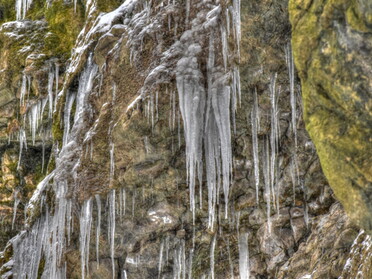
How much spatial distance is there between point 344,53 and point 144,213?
4195 millimetres

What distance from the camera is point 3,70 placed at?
8.52 m

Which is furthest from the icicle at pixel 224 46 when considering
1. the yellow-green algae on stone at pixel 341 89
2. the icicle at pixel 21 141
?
the icicle at pixel 21 141

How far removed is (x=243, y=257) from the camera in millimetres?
6230

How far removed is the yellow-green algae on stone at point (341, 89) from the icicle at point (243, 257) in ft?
11.1

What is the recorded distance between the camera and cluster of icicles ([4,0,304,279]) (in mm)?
5410

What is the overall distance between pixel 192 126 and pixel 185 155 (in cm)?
66

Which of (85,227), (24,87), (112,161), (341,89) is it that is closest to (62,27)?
(24,87)

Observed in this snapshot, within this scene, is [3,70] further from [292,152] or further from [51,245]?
[292,152]

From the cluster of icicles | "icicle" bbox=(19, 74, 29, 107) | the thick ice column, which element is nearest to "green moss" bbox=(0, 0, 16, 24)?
"icicle" bbox=(19, 74, 29, 107)

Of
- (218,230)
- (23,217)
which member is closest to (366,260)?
(218,230)

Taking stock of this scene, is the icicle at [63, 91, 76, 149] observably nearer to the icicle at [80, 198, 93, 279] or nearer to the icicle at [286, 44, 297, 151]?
the icicle at [80, 198, 93, 279]

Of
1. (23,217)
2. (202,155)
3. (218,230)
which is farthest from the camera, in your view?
(23,217)

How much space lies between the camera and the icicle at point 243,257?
20.3ft

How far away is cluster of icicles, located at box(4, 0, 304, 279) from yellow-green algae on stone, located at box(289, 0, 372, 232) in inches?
78.0
